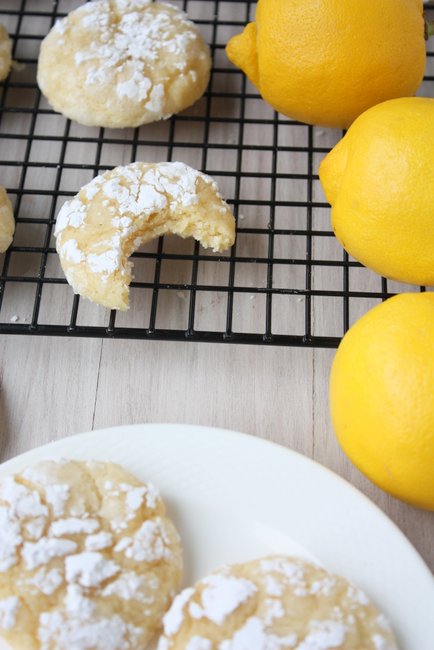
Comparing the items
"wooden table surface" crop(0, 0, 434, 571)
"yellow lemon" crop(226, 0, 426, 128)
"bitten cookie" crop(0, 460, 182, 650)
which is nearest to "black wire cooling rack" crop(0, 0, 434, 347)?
"wooden table surface" crop(0, 0, 434, 571)

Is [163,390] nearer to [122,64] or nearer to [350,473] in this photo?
[350,473]

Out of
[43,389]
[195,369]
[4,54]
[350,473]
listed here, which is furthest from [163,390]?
[4,54]

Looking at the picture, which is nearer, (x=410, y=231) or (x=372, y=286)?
(x=410, y=231)

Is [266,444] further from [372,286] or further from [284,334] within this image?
[372,286]

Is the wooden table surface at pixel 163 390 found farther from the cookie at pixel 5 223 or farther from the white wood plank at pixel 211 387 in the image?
the cookie at pixel 5 223

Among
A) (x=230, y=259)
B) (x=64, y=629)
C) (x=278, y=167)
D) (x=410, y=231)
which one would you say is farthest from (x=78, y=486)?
(x=278, y=167)

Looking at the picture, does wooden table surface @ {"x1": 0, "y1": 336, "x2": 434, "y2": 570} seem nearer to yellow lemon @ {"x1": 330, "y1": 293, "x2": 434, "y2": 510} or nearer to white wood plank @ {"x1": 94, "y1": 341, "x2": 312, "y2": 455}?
white wood plank @ {"x1": 94, "y1": 341, "x2": 312, "y2": 455}
